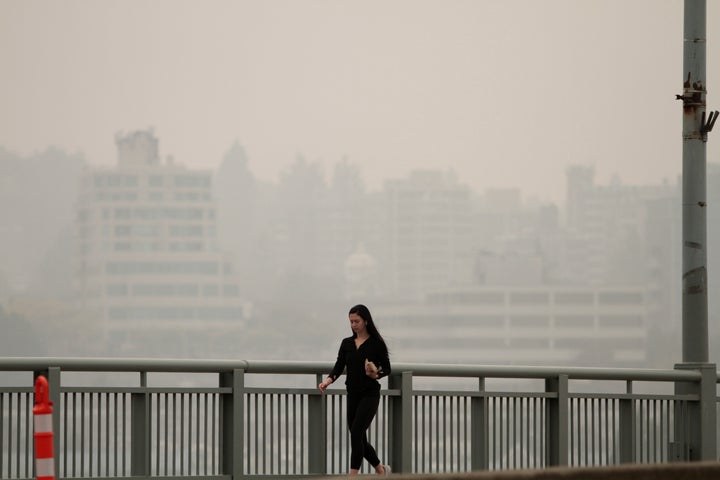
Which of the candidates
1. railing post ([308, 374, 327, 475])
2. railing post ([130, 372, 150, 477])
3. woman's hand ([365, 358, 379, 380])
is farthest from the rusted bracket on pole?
railing post ([130, 372, 150, 477])

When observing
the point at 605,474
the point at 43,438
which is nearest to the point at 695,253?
the point at 605,474

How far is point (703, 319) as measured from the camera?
52.5 ft

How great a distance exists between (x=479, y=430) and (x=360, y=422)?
1.75 meters

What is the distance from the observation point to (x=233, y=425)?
1365 centimetres

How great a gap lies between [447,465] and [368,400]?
2736mm

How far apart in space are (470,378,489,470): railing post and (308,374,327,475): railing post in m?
1.55

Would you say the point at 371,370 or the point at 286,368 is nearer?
the point at 371,370

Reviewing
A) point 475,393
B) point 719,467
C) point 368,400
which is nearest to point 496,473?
point 719,467

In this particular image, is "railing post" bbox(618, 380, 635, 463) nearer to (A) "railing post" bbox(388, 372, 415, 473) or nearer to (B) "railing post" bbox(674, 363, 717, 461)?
(B) "railing post" bbox(674, 363, 717, 461)

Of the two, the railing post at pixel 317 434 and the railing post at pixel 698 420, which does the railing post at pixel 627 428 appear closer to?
the railing post at pixel 698 420

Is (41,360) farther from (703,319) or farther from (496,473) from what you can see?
(703,319)

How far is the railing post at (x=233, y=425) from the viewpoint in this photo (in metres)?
13.5

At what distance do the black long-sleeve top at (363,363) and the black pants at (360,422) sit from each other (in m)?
0.07

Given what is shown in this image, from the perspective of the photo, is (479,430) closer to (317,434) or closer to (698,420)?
(317,434)
